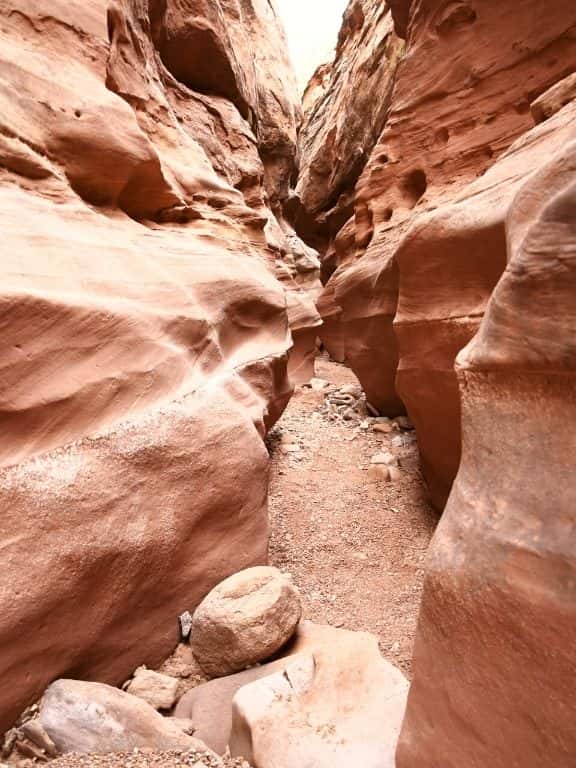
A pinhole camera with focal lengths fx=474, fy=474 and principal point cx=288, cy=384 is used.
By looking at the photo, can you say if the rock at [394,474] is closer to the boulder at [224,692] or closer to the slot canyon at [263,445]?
the slot canyon at [263,445]

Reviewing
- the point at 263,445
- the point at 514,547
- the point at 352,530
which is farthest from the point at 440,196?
the point at 514,547

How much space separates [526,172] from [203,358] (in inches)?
92.0

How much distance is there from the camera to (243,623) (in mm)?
2490

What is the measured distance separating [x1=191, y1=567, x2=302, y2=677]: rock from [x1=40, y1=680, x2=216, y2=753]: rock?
0.44m

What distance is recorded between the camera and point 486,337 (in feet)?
5.02

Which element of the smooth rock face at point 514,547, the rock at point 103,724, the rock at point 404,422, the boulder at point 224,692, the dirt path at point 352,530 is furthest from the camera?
the rock at point 404,422

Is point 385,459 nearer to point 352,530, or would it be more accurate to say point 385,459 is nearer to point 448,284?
point 352,530

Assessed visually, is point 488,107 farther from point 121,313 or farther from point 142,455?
point 142,455

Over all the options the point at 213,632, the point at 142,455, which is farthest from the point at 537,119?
the point at 213,632

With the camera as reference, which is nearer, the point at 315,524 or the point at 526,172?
the point at 526,172

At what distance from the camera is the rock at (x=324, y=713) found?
1817 millimetres

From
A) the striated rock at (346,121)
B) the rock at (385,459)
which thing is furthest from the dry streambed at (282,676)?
the striated rock at (346,121)

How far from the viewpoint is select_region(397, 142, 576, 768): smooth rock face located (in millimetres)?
1243

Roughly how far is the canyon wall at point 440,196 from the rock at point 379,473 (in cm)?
54
